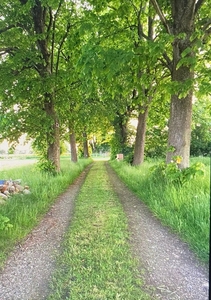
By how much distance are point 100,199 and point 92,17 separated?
189 inches

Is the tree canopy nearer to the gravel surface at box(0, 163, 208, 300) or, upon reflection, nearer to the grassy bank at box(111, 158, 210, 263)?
the grassy bank at box(111, 158, 210, 263)

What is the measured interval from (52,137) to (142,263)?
7.55 meters

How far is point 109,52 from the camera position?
15.9ft

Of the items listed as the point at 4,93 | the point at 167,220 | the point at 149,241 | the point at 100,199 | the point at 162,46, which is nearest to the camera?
the point at 149,241

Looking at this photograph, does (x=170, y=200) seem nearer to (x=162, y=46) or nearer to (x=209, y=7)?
(x=162, y=46)

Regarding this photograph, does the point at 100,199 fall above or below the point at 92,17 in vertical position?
below

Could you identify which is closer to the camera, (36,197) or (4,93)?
(36,197)

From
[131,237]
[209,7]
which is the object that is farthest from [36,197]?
[209,7]

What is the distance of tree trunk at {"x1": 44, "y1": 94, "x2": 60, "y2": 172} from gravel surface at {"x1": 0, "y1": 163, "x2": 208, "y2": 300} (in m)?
5.52

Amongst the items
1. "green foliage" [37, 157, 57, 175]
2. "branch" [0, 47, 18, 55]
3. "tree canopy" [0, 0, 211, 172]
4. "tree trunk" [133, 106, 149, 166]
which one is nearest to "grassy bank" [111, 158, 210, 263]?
"tree canopy" [0, 0, 211, 172]

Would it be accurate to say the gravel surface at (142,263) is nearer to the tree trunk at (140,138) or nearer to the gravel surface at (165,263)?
the gravel surface at (165,263)

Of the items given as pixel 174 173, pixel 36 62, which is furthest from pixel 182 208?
pixel 36 62

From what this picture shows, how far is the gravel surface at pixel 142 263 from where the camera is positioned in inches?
91.4

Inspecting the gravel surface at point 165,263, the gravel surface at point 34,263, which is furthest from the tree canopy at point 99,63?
the gravel surface at point 165,263
